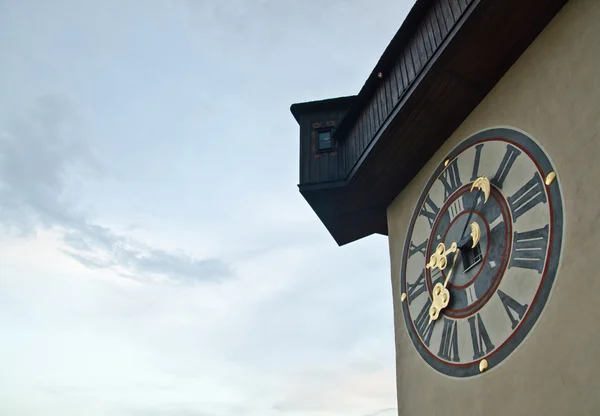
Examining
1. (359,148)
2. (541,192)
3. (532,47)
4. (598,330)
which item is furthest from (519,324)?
(359,148)

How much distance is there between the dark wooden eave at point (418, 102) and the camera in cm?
505

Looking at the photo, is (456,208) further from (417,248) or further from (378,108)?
(378,108)

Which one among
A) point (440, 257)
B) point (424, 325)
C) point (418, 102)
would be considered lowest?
point (424, 325)

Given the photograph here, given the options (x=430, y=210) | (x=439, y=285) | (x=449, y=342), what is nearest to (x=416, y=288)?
(x=439, y=285)

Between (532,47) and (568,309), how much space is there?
2.55m

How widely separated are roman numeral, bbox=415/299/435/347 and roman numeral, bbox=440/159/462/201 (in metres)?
1.19

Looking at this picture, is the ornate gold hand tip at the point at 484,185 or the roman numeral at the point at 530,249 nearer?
the roman numeral at the point at 530,249

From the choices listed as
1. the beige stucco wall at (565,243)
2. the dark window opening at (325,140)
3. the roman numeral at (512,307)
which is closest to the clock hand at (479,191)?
the beige stucco wall at (565,243)

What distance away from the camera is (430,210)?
6254mm

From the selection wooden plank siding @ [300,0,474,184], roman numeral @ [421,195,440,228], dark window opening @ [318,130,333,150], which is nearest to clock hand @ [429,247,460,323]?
roman numeral @ [421,195,440,228]

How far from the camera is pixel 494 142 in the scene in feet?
17.4

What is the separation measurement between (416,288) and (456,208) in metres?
1.06

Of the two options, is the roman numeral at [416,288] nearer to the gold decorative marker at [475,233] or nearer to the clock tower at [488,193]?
the clock tower at [488,193]

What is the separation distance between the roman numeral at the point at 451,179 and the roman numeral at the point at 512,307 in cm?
148
